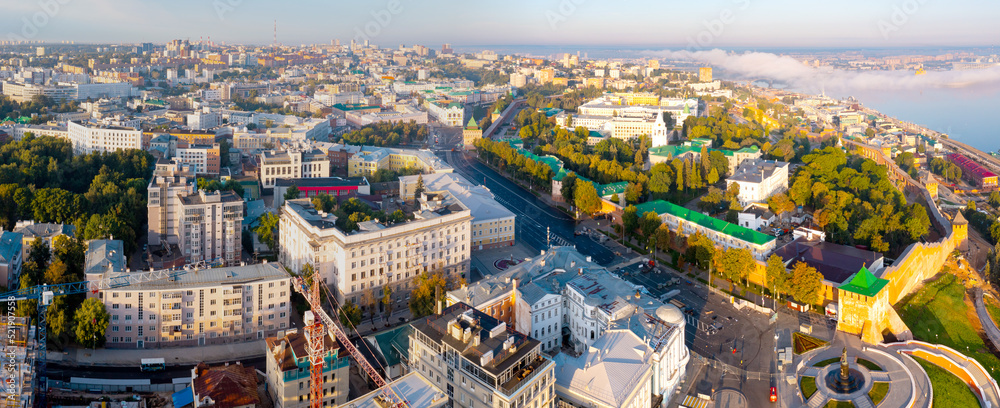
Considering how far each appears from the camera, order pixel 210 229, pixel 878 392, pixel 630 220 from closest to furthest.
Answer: pixel 878 392
pixel 210 229
pixel 630 220

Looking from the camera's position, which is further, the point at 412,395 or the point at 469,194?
the point at 469,194

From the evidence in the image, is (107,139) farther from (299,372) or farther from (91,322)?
(299,372)

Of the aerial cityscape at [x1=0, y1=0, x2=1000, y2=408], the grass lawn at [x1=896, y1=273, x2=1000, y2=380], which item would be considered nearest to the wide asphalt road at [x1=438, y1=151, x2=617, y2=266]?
the aerial cityscape at [x1=0, y1=0, x2=1000, y2=408]

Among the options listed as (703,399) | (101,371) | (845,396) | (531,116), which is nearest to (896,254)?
(845,396)

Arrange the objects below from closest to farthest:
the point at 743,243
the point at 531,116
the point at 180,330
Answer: the point at 180,330
the point at 743,243
the point at 531,116

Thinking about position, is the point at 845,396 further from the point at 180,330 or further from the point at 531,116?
the point at 531,116

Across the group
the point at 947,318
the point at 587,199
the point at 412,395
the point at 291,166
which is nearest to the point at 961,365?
the point at 947,318

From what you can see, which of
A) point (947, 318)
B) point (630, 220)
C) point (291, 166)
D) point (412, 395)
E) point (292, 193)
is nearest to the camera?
point (412, 395)
